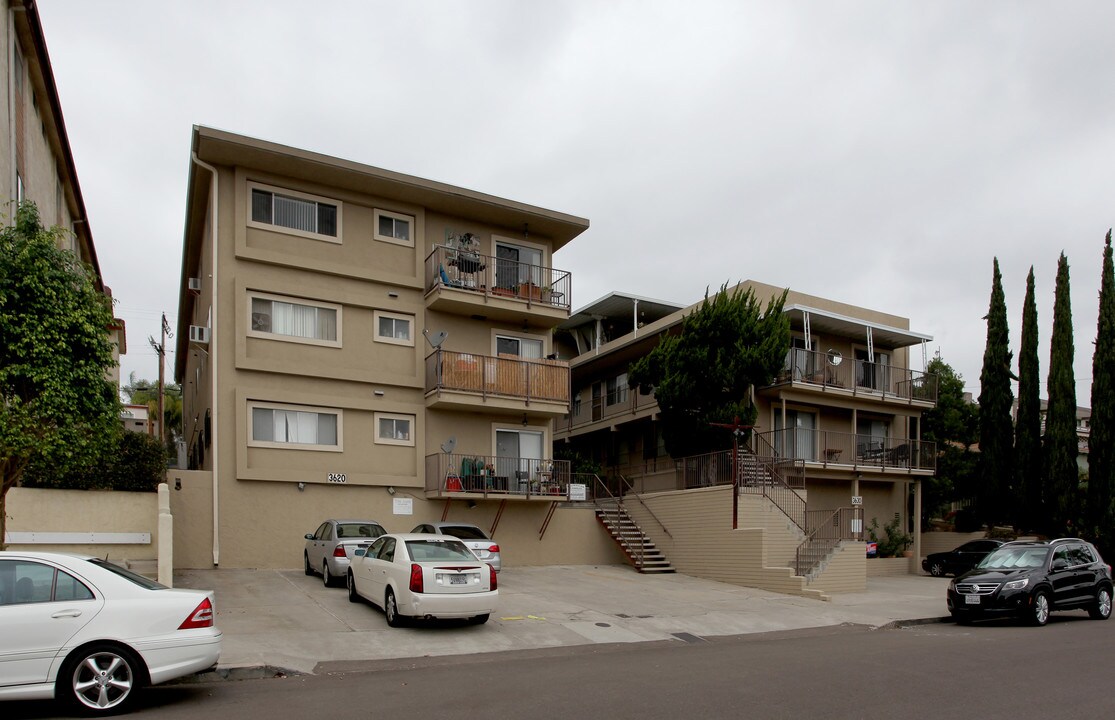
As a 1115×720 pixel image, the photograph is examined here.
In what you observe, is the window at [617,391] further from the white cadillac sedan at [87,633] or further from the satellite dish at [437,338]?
the white cadillac sedan at [87,633]

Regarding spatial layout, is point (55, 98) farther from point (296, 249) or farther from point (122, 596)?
point (122, 596)

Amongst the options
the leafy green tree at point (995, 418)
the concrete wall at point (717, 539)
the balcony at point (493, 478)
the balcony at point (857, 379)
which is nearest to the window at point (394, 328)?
the balcony at point (493, 478)

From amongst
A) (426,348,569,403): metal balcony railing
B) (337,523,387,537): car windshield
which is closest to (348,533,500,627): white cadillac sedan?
(337,523,387,537): car windshield

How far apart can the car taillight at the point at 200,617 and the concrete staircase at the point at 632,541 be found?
16.2 m

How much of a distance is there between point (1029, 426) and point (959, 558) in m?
6.25

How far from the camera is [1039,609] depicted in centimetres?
1627

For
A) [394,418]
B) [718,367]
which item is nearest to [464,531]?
[394,418]

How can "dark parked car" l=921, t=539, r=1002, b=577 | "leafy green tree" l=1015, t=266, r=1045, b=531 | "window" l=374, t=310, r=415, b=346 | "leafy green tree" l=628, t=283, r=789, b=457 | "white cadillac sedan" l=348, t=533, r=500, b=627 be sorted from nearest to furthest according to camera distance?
"white cadillac sedan" l=348, t=533, r=500, b=627
"window" l=374, t=310, r=415, b=346
"leafy green tree" l=628, t=283, r=789, b=457
"dark parked car" l=921, t=539, r=1002, b=577
"leafy green tree" l=1015, t=266, r=1045, b=531

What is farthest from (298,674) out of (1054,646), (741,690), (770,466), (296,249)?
(770,466)

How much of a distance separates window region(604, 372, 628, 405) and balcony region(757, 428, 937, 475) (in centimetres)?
663

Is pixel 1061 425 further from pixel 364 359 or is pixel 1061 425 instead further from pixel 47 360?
pixel 47 360

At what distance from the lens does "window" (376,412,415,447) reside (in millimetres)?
23188

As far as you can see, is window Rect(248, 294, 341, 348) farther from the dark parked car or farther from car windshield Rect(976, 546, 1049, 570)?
the dark parked car

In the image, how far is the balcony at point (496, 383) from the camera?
23.2 m
